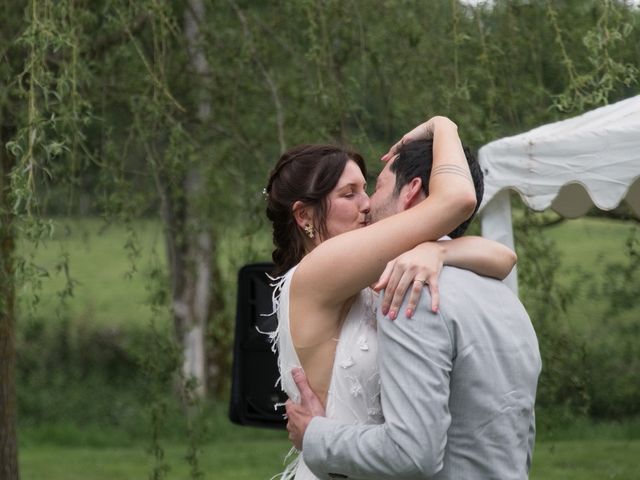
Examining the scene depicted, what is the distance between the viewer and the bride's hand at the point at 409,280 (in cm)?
209

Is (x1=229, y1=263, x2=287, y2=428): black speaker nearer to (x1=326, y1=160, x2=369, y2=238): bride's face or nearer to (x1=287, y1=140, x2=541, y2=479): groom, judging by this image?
(x1=326, y1=160, x2=369, y2=238): bride's face

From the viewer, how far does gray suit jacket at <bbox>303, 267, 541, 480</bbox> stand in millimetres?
2049

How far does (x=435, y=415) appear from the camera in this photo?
2.04 m

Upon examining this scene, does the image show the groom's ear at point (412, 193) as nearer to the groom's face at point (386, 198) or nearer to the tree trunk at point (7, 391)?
the groom's face at point (386, 198)

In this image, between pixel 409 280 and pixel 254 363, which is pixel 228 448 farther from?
pixel 409 280

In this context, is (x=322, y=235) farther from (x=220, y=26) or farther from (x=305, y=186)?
(x=220, y=26)

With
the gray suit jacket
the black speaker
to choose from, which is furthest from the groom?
the black speaker

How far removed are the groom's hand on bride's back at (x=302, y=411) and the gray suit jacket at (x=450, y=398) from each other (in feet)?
0.12

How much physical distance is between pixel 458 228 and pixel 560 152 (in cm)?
179

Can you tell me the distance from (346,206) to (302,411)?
0.46 metres

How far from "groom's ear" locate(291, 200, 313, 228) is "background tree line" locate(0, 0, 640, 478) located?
6.76ft

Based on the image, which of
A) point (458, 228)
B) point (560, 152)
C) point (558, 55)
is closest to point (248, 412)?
point (560, 152)

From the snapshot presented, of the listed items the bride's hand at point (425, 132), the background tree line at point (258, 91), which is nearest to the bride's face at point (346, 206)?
the bride's hand at point (425, 132)

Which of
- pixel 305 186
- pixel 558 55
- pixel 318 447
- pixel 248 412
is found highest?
pixel 558 55
